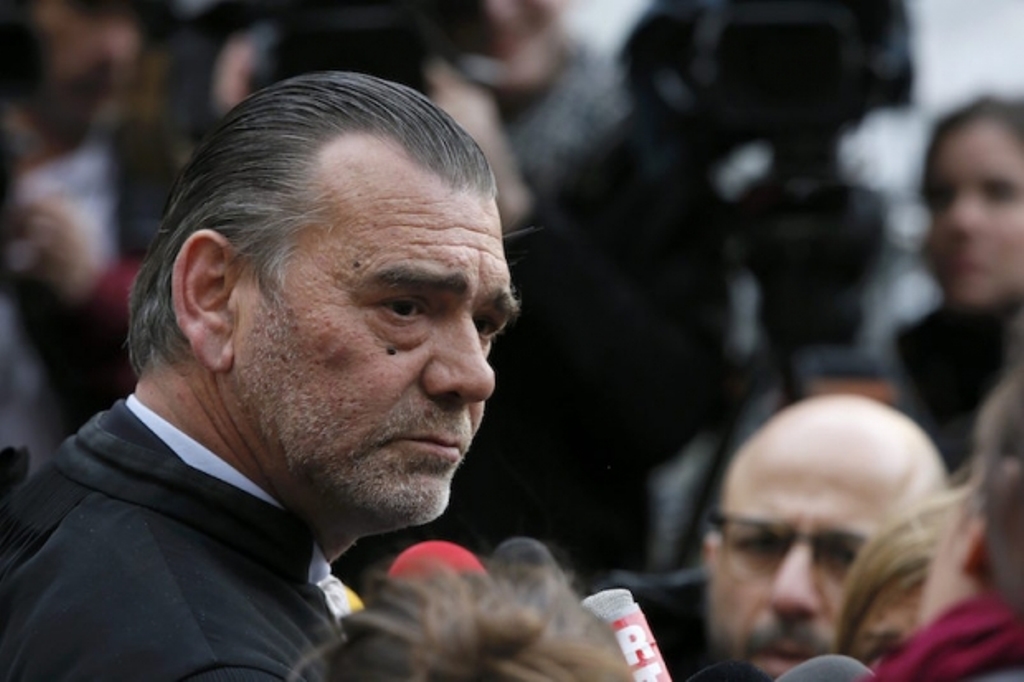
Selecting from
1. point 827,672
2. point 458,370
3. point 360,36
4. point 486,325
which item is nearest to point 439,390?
point 458,370

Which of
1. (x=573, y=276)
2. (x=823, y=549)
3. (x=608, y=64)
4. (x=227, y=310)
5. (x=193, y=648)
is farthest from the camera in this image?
(x=608, y=64)

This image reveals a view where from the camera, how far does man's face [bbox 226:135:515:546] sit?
78.0 inches

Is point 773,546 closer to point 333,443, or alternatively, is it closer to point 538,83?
point 538,83

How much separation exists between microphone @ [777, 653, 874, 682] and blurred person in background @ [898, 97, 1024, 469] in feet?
8.04

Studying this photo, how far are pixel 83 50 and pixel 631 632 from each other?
3070mm

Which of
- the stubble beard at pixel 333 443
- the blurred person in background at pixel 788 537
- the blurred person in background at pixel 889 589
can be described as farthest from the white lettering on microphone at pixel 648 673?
the blurred person in background at pixel 788 537

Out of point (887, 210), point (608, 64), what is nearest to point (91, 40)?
point (608, 64)

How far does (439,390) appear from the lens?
200cm

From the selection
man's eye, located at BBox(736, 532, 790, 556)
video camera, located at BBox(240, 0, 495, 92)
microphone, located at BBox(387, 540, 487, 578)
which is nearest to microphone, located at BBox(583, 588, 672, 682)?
microphone, located at BBox(387, 540, 487, 578)

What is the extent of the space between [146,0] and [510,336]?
4.95ft

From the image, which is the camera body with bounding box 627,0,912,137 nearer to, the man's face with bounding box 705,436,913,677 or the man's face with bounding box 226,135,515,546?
the man's face with bounding box 705,436,913,677

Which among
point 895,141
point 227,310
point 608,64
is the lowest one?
point 895,141

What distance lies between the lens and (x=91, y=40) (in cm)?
446

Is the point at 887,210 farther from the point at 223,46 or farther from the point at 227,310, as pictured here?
the point at 227,310
